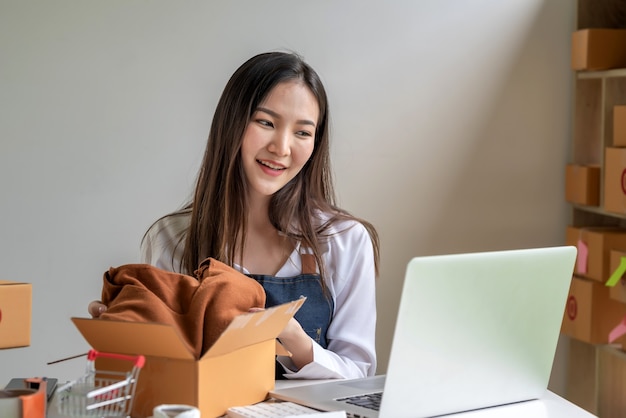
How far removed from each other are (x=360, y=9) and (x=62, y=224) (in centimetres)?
115

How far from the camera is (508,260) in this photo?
126 centimetres

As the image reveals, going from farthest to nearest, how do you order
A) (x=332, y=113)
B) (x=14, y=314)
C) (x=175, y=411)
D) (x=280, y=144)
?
(x=332, y=113) < (x=280, y=144) < (x=14, y=314) < (x=175, y=411)

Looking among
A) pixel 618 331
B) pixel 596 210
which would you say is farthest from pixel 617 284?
pixel 596 210

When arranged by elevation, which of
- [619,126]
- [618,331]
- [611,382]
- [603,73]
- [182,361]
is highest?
[603,73]

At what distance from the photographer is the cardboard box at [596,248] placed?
2.71 metres

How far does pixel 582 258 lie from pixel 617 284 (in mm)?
213

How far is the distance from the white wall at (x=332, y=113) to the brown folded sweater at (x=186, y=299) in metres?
1.32

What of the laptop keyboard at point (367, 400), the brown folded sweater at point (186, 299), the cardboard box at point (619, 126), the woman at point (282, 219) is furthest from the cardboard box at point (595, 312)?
the brown folded sweater at point (186, 299)

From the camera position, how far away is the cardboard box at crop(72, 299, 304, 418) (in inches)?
47.3

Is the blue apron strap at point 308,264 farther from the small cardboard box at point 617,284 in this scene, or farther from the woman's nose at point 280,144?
the small cardboard box at point 617,284

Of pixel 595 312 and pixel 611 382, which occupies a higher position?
pixel 595 312

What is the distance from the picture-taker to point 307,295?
189cm

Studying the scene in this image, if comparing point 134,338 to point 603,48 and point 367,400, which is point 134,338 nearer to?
point 367,400

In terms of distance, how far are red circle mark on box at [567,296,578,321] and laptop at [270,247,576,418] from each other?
4.87ft
